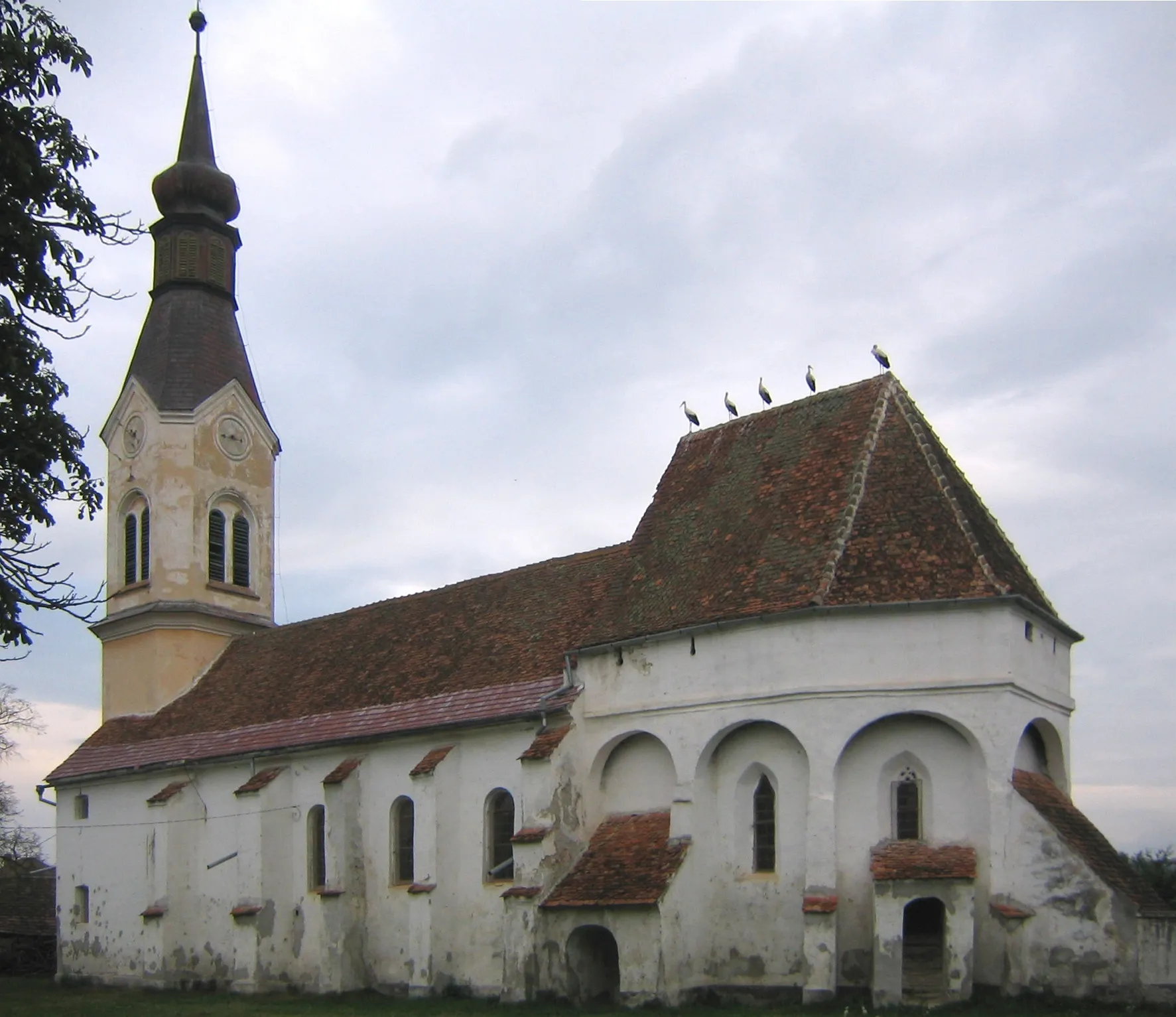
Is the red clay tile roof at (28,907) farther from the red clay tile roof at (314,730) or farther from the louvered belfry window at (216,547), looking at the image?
the louvered belfry window at (216,547)

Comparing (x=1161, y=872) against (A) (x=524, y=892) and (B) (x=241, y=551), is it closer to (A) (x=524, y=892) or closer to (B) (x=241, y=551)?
(A) (x=524, y=892)

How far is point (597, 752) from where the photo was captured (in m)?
27.5

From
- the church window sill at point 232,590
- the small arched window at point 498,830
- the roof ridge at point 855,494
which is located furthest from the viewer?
the church window sill at point 232,590

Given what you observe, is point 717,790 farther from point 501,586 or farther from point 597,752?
point 501,586

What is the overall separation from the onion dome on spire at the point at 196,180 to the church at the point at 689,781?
13.8 metres

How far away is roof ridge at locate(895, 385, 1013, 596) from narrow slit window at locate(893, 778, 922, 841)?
3.58 m

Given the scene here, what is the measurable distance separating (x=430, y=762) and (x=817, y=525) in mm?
9186

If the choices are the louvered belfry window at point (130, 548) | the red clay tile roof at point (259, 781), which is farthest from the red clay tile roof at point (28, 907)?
the red clay tile roof at point (259, 781)

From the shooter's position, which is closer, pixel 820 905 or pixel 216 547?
pixel 820 905

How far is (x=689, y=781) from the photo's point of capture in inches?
1011

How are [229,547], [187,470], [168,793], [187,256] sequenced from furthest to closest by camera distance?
[187,256] → [229,547] → [187,470] → [168,793]

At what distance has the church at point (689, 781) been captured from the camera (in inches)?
913

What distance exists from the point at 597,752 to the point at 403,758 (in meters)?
5.12

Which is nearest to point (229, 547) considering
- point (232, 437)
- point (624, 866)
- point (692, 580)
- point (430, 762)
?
point (232, 437)
